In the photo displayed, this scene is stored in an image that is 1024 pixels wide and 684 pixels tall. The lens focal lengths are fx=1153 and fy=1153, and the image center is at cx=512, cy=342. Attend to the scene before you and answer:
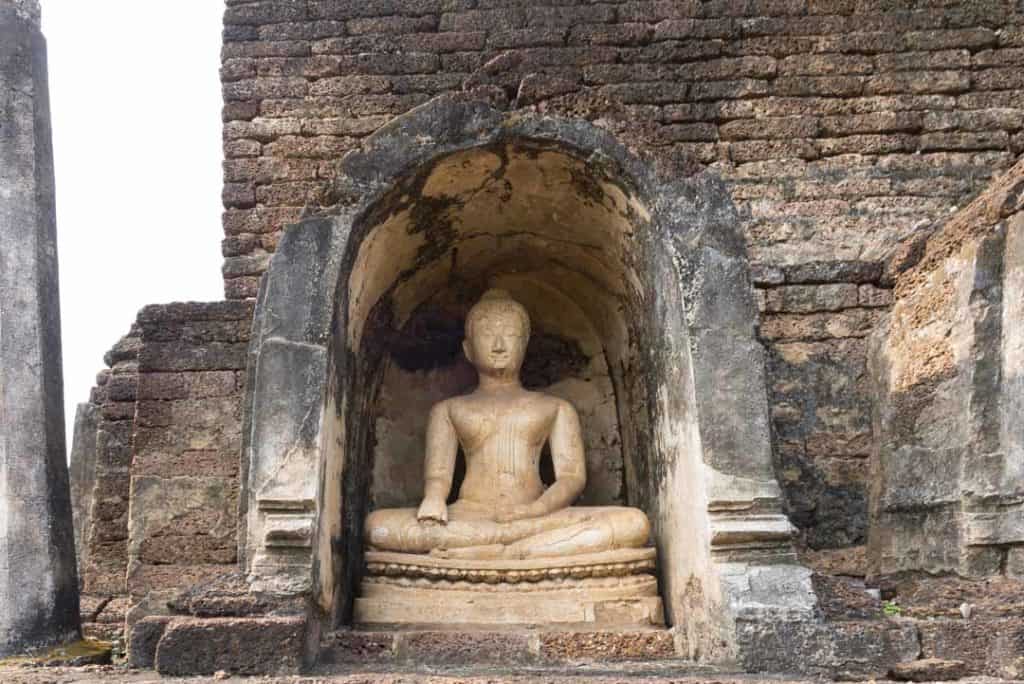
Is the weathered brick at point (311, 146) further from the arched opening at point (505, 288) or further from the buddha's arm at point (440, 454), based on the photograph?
the buddha's arm at point (440, 454)

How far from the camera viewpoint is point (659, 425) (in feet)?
15.6

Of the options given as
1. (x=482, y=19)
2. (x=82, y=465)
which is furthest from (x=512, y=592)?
(x=82, y=465)

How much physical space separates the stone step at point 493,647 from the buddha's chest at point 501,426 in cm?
122

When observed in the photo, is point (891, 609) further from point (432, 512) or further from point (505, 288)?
point (505, 288)

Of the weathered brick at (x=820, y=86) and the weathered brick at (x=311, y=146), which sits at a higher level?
the weathered brick at (x=820, y=86)

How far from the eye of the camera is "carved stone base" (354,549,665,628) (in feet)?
15.2

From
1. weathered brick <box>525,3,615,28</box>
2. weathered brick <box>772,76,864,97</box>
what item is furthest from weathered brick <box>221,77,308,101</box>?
weathered brick <box>772,76,864,97</box>

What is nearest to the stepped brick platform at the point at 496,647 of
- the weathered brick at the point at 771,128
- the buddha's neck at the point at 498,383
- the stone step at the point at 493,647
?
the stone step at the point at 493,647

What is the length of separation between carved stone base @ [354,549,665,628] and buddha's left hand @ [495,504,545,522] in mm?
295

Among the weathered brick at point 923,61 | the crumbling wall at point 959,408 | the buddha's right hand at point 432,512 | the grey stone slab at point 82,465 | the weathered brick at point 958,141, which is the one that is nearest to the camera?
the crumbling wall at point 959,408

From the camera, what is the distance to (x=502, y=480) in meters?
Result: 5.32

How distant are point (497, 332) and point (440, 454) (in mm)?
641

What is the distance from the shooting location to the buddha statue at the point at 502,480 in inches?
189

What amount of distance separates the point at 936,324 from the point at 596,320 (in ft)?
5.18
